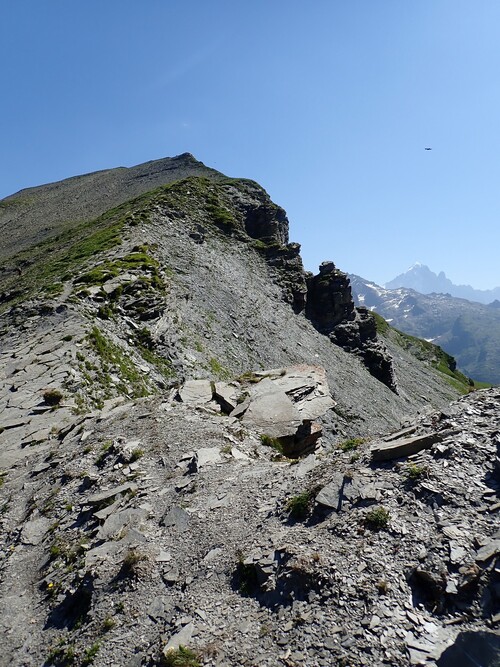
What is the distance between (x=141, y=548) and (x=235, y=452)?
603cm

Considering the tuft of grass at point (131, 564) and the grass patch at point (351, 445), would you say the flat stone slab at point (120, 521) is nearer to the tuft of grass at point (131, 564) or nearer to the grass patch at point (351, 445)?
the tuft of grass at point (131, 564)

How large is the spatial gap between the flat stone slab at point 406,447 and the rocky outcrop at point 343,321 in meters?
53.8

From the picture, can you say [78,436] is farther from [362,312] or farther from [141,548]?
[362,312]

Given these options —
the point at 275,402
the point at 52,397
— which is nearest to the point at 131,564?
the point at 275,402

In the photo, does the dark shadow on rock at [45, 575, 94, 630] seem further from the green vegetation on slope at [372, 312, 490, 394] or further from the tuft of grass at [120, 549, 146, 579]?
the green vegetation on slope at [372, 312, 490, 394]

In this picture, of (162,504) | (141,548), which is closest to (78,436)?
(162,504)

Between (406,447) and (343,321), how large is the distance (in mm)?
58092

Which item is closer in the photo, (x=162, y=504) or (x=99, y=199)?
(x=162, y=504)

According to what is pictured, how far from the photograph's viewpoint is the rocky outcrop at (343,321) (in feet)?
220

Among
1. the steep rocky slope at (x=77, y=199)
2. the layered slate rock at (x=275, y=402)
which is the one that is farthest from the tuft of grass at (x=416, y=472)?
the steep rocky slope at (x=77, y=199)

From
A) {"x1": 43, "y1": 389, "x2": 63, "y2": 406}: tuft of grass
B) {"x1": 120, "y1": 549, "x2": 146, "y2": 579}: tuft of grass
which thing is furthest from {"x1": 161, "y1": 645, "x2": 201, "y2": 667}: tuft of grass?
{"x1": 43, "y1": 389, "x2": 63, "y2": 406}: tuft of grass

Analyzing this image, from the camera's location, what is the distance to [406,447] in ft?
43.0

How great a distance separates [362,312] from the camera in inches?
3061

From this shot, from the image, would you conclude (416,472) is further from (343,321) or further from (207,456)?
(343,321)
